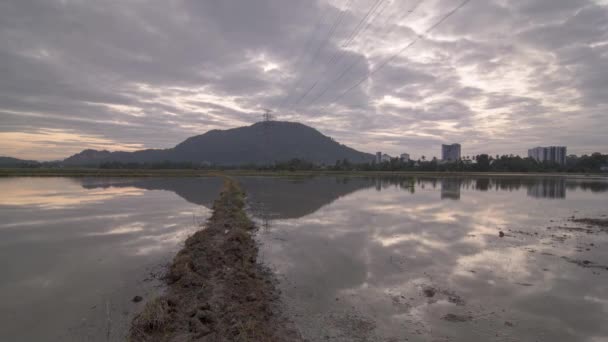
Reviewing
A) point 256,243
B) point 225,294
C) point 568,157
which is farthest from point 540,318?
point 568,157

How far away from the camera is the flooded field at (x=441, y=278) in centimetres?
574

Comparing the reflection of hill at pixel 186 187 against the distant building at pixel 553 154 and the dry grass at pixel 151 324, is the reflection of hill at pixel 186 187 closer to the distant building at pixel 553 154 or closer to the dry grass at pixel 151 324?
the dry grass at pixel 151 324

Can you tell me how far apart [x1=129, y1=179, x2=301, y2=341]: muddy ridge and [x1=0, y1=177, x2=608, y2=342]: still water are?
0.48m

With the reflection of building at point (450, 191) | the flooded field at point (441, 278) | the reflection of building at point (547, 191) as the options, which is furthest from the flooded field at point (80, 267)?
the reflection of building at point (547, 191)

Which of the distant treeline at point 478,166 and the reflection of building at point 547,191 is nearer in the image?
the reflection of building at point 547,191

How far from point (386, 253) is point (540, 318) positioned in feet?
16.1

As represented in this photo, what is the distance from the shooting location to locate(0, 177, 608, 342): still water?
574 centimetres

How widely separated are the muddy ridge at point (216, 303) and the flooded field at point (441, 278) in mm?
568

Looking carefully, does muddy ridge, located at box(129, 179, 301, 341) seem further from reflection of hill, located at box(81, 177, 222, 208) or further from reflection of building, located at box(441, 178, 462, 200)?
reflection of building, located at box(441, 178, 462, 200)

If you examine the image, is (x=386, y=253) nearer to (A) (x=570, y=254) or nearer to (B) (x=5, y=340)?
(A) (x=570, y=254)

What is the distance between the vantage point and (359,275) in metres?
8.50

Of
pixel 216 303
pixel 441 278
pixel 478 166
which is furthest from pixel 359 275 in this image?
pixel 478 166

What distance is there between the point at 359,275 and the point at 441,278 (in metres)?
2.17

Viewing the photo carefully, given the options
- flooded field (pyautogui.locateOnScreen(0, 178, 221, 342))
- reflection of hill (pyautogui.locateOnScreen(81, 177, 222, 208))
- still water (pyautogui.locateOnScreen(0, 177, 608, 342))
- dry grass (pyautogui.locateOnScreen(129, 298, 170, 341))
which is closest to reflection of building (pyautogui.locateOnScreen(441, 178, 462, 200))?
still water (pyautogui.locateOnScreen(0, 177, 608, 342))
